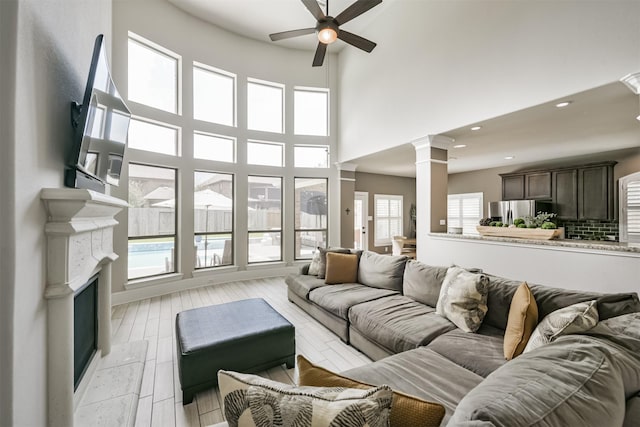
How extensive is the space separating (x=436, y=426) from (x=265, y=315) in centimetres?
190

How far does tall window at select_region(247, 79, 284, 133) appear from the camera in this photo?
555 centimetres

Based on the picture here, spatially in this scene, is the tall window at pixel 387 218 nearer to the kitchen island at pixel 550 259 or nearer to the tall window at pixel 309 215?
the tall window at pixel 309 215

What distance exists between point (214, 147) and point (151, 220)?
174 cm

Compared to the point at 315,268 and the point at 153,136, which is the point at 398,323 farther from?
the point at 153,136

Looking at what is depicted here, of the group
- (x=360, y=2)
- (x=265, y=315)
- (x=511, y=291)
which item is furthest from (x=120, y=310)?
(x=360, y=2)

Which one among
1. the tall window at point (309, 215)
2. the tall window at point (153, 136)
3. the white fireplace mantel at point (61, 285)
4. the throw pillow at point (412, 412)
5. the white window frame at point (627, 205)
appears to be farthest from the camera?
the tall window at point (309, 215)

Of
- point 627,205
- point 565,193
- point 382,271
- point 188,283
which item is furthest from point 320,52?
point 627,205

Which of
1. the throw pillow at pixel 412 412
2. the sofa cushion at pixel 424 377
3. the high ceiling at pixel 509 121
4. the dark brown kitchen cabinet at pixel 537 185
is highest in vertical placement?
the high ceiling at pixel 509 121

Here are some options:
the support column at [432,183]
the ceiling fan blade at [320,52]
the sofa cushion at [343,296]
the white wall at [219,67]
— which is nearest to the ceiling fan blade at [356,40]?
the ceiling fan blade at [320,52]

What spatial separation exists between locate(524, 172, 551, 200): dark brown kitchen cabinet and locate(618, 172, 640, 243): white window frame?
1118 mm

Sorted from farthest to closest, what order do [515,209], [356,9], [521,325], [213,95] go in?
[515,209] → [213,95] → [356,9] → [521,325]

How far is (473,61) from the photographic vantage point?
3.53m

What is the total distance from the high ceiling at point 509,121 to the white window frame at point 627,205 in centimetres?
Result: 64

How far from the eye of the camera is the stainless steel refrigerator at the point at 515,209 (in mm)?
6098
